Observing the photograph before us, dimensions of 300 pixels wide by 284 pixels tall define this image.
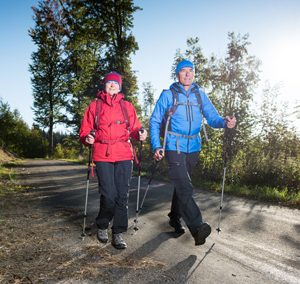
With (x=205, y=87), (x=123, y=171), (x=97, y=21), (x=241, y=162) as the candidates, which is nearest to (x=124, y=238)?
(x=123, y=171)

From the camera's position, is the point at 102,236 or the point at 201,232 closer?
the point at 201,232

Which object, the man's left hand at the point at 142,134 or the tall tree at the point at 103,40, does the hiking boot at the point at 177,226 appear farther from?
the tall tree at the point at 103,40

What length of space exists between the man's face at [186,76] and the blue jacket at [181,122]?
0.28ft

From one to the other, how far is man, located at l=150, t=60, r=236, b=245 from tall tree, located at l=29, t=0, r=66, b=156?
33.0 metres

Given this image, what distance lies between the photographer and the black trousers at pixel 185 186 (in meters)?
4.39

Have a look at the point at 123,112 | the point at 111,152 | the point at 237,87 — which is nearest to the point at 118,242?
the point at 111,152

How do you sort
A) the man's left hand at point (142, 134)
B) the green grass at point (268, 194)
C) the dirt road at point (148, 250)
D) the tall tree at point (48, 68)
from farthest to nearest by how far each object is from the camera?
1. the tall tree at point (48, 68)
2. the green grass at point (268, 194)
3. the man's left hand at point (142, 134)
4. the dirt road at point (148, 250)

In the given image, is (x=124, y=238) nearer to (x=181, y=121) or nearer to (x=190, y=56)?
(x=181, y=121)

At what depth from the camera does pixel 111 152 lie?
4.60 metres

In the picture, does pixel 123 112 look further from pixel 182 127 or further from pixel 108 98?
pixel 182 127

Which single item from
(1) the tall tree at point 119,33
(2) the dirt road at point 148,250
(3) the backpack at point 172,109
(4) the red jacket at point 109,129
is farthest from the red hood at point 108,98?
(1) the tall tree at point 119,33

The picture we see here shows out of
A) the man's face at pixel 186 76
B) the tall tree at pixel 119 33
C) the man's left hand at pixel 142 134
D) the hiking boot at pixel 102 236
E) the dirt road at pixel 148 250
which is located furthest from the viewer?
the tall tree at pixel 119 33

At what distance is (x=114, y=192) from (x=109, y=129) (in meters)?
0.90

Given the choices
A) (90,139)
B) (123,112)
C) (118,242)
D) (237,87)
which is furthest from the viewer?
(237,87)
